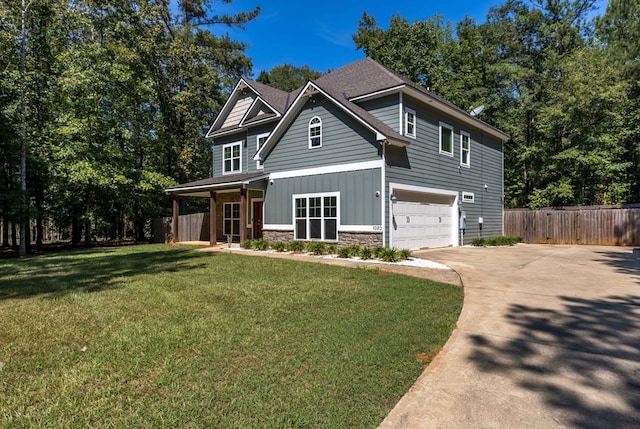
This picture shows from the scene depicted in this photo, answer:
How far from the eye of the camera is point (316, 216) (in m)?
13.3

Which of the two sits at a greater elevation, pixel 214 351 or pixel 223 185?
pixel 223 185

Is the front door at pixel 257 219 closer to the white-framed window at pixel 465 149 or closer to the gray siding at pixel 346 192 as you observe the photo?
the gray siding at pixel 346 192

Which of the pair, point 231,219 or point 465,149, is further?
point 231,219

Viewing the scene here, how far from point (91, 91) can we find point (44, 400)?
62.7ft

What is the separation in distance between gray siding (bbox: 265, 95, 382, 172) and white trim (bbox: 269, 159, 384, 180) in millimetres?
141

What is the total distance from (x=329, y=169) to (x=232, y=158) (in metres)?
7.88

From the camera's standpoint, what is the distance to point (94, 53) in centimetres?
1744

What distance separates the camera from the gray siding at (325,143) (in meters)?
12.1

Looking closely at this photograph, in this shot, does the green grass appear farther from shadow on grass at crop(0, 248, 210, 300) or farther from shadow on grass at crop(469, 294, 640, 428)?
shadow on grass at crop(469, 294, 640, 428)

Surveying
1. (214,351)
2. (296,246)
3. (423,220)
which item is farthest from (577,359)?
(423,220)

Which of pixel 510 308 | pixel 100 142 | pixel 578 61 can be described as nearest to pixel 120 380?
pixel 510 308

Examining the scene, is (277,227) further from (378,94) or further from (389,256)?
(378,94)

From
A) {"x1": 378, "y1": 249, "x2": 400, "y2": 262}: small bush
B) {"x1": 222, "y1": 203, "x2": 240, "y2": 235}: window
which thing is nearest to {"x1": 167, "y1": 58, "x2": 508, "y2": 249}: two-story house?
{"x1": 378, "y1": 249, "x2": 400, "y2": 262}: small bush

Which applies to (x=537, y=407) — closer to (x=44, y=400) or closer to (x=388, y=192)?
(x=44, y=400)
